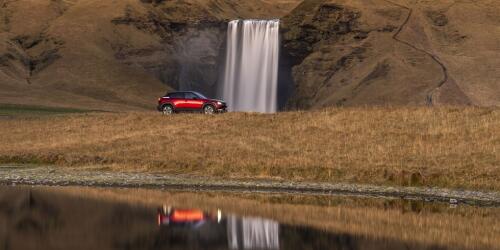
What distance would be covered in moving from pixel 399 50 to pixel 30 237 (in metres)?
109

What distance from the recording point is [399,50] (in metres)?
134

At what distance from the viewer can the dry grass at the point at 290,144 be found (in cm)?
5528

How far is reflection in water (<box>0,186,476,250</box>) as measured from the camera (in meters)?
28.8

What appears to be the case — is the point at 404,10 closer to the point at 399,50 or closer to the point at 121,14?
the point at 399,50

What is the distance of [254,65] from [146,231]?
376 ft

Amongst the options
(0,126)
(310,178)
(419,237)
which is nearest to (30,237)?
(419,237)

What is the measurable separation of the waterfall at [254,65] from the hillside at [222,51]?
111 inches

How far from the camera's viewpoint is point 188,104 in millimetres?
73875

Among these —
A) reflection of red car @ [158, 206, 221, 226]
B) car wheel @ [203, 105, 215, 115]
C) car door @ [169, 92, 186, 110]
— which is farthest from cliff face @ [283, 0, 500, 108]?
reflection of red car @ [158, 206, 221, 226]

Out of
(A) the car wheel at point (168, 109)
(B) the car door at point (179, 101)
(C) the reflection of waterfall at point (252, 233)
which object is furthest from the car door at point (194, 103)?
(C) the reflection of waterfall at point (252, 233)

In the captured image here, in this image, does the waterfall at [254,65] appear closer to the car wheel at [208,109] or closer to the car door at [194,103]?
the car door at [194,103]

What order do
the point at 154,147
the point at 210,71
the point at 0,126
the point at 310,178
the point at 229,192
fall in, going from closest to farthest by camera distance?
1. the point at 229,192
2. the point at 310,178
3. the point at 154,147
4. the point at 0,126
5. the point at 210,71

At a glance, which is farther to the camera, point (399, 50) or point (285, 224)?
point (399, 50)

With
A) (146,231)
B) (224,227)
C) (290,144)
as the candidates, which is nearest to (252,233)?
(224,227)
